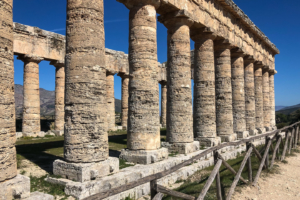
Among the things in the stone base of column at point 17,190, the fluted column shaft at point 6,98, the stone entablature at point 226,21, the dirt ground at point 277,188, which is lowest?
the dirt ground at point 277,188

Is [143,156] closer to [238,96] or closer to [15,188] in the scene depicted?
[15,188]

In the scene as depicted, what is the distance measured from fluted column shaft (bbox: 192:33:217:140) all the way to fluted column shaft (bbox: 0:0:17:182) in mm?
9630

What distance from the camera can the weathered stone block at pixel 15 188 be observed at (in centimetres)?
490

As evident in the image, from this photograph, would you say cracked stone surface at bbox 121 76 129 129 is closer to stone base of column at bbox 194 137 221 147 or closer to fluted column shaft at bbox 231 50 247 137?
fluted column shaft at bbox 231 50 247 137

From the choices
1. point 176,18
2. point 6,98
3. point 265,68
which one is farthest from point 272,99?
point 6,98

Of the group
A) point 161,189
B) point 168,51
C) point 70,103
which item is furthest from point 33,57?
point 161,189

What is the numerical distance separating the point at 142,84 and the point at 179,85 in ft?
8.26

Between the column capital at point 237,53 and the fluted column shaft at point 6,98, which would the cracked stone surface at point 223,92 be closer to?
the column capital at point 237,53

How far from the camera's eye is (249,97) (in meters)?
19.1

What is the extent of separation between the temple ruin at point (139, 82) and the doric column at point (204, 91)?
54mm

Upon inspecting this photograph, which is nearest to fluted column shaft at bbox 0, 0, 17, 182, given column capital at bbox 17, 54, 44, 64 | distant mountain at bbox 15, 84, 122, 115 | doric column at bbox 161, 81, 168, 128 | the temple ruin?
the temple ruin

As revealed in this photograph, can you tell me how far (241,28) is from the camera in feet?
57.3

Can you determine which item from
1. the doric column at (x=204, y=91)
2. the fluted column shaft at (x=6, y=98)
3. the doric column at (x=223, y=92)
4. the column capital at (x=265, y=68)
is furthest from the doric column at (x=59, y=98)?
the column capital at (x=265, y=68)

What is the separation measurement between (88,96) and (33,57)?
13.2 meters
